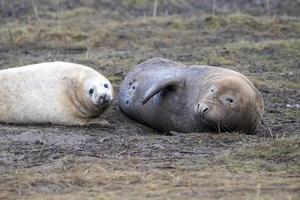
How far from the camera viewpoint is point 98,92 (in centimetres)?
916

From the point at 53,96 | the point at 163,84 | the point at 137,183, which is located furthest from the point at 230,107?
the point at 137,183

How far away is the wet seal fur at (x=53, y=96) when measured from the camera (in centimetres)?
908

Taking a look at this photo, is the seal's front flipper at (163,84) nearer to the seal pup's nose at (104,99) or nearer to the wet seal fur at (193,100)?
the wet seal fur at (193,100)

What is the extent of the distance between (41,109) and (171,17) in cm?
867

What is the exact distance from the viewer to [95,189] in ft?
19.3

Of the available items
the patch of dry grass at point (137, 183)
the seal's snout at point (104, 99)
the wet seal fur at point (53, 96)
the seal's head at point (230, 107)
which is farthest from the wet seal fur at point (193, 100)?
the patch of dry grass at point (137, 183)

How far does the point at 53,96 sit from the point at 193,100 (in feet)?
5.25

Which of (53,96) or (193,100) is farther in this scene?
(53,96)

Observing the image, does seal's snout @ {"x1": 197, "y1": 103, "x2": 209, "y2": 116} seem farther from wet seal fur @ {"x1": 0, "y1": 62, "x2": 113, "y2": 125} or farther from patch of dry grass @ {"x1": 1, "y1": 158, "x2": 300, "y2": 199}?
patch of dry grass @ {"x1": 1, "y1": 158, "x2": 300, "y2": 199}

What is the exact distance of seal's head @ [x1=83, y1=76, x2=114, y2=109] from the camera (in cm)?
913

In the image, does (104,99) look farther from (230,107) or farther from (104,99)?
(230,107)

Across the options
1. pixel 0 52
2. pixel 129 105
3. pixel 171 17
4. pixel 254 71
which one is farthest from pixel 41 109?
pixel 171 17

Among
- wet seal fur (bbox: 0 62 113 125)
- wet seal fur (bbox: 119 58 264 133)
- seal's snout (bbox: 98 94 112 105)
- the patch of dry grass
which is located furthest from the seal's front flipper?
the patch of dry grass

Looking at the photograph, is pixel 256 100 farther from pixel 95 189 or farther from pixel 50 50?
pixel 50 50
